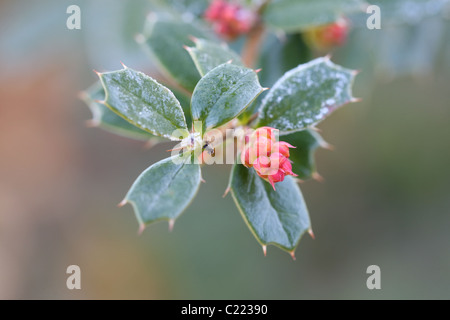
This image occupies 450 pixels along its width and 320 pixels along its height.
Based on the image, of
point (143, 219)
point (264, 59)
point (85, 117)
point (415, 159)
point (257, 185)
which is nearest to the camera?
point (143, 219)

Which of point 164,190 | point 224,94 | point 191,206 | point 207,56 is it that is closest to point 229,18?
point 207,56

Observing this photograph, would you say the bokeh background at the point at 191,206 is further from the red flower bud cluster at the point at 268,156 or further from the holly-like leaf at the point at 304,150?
the red flower bud cluster at the point at 268,156

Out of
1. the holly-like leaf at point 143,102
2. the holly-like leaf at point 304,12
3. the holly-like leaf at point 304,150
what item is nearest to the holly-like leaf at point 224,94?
the holly-like leaf at point 143,102

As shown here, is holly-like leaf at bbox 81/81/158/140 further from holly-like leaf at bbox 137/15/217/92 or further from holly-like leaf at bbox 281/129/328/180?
holly-like leaf at bbox 281/129/328/180

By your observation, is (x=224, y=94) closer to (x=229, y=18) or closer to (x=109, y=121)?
(x=109, y=121)

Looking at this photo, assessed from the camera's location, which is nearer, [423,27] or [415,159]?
[423,27]

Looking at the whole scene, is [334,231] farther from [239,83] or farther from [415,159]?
[239,83]

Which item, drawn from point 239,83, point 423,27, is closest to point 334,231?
point 423,27
